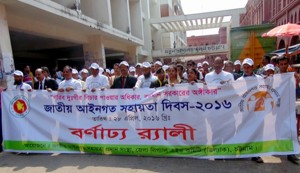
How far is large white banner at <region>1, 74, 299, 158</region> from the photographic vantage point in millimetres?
3908

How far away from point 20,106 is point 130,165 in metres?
2.53

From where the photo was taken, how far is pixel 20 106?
4910 mm

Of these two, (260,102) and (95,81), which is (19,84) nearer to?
(95,81)

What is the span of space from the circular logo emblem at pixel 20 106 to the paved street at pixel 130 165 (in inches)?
33.5

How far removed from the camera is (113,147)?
14.6 ft

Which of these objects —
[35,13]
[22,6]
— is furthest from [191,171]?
[35,13]

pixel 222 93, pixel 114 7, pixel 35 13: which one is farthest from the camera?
pixel 114 7

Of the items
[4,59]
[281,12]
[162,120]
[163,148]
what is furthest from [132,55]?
[163,148]

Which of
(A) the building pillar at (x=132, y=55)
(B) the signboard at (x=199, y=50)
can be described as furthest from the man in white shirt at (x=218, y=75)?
(B) the signboard at (x=199, y=50)

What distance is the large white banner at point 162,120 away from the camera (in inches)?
154

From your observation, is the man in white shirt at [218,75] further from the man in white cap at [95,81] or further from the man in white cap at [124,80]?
the man in white cap at [95,81]

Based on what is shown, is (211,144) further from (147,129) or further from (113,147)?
(113,147)

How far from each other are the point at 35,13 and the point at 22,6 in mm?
1032

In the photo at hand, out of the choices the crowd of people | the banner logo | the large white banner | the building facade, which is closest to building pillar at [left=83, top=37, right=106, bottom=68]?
the building facade
